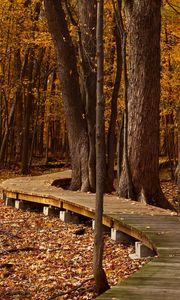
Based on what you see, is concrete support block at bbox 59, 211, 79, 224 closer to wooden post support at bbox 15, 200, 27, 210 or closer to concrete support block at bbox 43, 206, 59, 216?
concrete support block at bbox 43, 206, 59, 216

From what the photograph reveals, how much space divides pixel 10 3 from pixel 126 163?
14901mm

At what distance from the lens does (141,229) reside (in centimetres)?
793

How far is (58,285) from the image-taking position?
6.97 metres

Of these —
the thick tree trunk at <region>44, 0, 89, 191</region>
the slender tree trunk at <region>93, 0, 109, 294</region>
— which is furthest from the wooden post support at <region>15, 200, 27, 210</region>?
the slender tree trunk at <region>93, 0, 109, 294</region>

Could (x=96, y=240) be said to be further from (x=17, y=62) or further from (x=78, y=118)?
(x=17, y=62)

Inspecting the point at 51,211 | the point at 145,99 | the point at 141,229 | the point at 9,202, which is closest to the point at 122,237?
the point at 141,229

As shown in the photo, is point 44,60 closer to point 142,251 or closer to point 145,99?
point 145,99

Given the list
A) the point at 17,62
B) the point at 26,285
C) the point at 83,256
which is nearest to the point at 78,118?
the point at 83,256

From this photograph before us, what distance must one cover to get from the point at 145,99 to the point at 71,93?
336cm

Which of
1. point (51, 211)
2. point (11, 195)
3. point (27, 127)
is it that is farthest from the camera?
point (27, 127)

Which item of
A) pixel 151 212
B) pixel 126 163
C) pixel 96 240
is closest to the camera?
pixel 96 240

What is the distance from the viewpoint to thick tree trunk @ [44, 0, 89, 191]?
1454cm

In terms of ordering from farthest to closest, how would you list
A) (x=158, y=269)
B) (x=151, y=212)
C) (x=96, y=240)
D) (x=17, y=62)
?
(x=17, y=62) → (x=151, y=212) → (x=96, y=240) → (x=158, y=269)

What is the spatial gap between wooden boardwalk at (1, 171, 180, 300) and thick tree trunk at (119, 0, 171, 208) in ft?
2.51
